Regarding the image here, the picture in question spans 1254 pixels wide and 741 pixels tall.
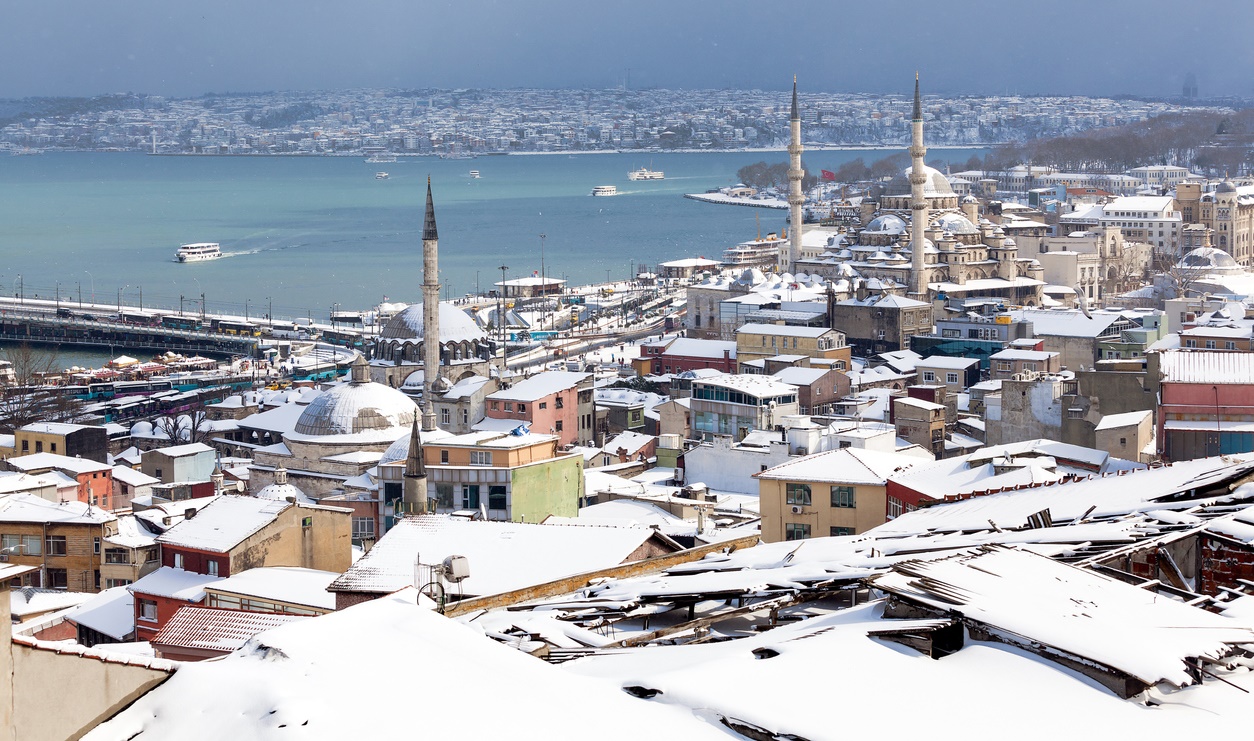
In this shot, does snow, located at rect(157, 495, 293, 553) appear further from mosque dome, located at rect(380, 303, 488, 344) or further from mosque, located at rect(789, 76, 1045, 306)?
mosque, located at rect(789, 76, 1045, 306)

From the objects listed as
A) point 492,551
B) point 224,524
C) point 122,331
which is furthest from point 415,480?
point 122,331

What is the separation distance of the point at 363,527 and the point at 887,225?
96.1 ft

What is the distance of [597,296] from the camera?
2015 inches

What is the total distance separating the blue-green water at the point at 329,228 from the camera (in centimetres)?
5978

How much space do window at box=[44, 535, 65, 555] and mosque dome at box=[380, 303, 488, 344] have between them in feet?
42.6

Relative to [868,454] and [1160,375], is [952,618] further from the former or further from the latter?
[1160,375]

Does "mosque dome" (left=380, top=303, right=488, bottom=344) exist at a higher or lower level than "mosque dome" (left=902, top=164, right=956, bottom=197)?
lower

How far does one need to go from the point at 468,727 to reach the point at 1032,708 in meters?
1.13

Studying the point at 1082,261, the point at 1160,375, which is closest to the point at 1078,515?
the point at 1160,375

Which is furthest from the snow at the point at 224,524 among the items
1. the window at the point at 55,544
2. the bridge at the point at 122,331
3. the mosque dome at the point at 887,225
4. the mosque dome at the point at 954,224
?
the mosque dome at the point at 887,225

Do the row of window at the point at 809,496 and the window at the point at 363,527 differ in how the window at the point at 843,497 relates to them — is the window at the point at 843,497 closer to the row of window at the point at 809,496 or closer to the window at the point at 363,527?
the row of window at the point at 809,496

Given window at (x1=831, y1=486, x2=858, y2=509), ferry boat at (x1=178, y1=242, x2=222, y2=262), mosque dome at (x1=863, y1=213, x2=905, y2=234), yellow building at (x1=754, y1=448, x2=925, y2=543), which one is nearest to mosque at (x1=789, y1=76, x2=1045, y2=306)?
mosque dome at (x1=863, y1=213, x2=905, y2=234)

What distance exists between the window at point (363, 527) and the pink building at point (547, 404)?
568cm

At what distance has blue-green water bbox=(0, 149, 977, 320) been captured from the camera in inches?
2354
